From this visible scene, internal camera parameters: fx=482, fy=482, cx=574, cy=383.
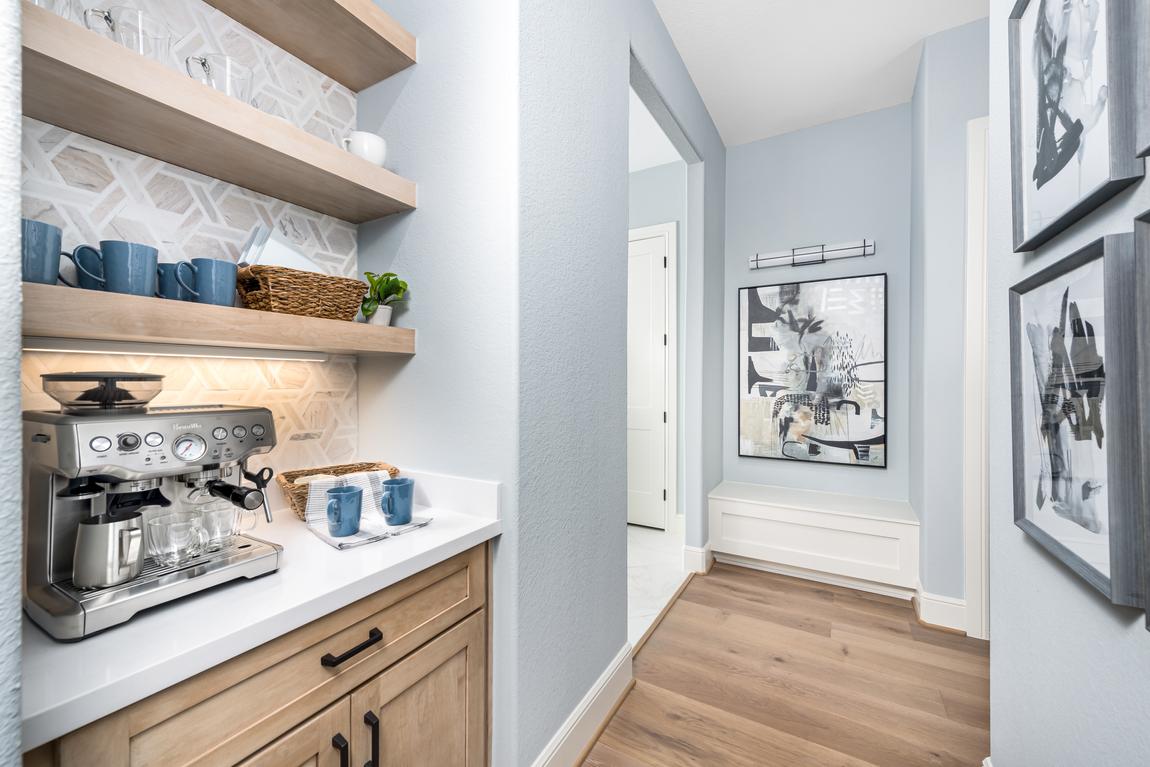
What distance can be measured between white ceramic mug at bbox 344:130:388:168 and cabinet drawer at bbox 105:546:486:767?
Answer: 1113 mm

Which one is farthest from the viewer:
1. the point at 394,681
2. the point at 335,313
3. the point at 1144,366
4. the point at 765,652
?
the point at 765,652

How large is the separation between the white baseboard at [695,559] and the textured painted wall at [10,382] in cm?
288

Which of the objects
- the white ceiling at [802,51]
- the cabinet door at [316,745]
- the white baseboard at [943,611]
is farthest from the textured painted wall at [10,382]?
the white baseboard at [943,611]

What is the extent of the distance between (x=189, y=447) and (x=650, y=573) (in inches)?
104

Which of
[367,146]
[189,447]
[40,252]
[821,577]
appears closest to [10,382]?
[189,447]

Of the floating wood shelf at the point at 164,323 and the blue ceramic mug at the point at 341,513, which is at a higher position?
the floating wood shelf at the point at 164,323

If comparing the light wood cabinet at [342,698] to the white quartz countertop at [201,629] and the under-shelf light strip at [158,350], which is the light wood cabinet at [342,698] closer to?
the white quartz countertop at [201,629]

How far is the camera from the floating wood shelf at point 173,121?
0.80 metres

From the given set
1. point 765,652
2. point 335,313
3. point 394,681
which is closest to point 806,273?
point 765,652

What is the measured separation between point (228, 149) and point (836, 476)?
3322 millimetres

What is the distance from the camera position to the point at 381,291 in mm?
1383

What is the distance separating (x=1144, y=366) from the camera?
631mm

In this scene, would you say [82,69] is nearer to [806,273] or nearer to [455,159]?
[455,159]

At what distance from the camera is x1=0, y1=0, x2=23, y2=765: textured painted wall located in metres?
0.45
